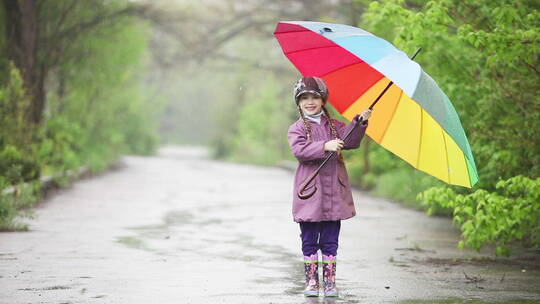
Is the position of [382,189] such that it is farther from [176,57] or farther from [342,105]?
[176,57]

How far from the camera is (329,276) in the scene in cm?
706

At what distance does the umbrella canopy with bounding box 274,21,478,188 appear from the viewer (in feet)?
20.4

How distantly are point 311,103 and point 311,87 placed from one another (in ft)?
0.50

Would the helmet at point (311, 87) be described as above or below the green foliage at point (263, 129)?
above

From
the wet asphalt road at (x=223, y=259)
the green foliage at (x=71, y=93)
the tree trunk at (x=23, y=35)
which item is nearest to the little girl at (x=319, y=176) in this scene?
the wet asphalt road at (x=223, y=259)

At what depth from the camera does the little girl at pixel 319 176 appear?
684cm

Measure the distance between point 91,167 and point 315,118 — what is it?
20139 mm

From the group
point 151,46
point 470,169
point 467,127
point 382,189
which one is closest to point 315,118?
point 470,169

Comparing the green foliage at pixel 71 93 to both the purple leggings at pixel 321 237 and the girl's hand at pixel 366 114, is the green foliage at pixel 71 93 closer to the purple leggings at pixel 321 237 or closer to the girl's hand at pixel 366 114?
the purple leggings at pixel 321 237

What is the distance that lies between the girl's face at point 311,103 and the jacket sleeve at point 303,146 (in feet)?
0.55

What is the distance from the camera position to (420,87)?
5809 mm

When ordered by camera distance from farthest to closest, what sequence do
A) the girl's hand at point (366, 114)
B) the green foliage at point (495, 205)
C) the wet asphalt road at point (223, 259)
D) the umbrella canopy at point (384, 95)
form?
the green foliage at point (495, 205) < the wet asphalt road at point (223, 259) < the girl's hand at point (366, 114) < the umbrella canopy at point (384, 95)

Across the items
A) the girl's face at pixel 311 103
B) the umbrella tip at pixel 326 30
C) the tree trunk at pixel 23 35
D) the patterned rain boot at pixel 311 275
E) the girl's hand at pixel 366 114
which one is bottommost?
the patterned rain boot at pixel 311 275

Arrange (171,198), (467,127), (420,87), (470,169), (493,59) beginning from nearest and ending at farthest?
(420,87) → (470,169) → (493,59) → (467,127) → (171,198)
